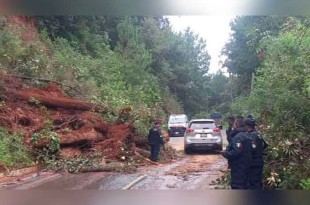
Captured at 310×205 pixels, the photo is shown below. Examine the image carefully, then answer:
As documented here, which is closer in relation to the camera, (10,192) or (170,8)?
(170,8)

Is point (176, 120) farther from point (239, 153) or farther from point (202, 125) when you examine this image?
point (239, 153)

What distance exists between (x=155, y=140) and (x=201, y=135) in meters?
0.51

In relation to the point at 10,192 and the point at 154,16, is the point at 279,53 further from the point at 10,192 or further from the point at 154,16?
the point at 10,192

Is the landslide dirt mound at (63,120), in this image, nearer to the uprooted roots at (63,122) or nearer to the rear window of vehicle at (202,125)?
the uprooted roots at (63,122)

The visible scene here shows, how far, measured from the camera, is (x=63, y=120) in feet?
16.3

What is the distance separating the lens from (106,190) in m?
4.81

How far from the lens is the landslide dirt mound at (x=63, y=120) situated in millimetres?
4887

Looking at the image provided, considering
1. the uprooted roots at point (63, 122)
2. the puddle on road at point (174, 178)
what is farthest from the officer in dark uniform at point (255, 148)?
the uprooted roots at point (63, 122)

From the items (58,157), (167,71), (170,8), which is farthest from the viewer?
(167,71)

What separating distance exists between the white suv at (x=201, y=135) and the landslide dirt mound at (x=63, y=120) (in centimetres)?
49

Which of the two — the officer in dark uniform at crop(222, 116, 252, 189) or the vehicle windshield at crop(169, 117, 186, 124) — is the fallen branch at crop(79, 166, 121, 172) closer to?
the vehicle windshield at crop(169, 117, 186, 124)

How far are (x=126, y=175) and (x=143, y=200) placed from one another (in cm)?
31

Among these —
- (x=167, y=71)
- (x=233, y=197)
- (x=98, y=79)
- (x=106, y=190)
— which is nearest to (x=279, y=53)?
(x=167, y=71)

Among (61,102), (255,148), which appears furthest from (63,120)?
(255,148)
